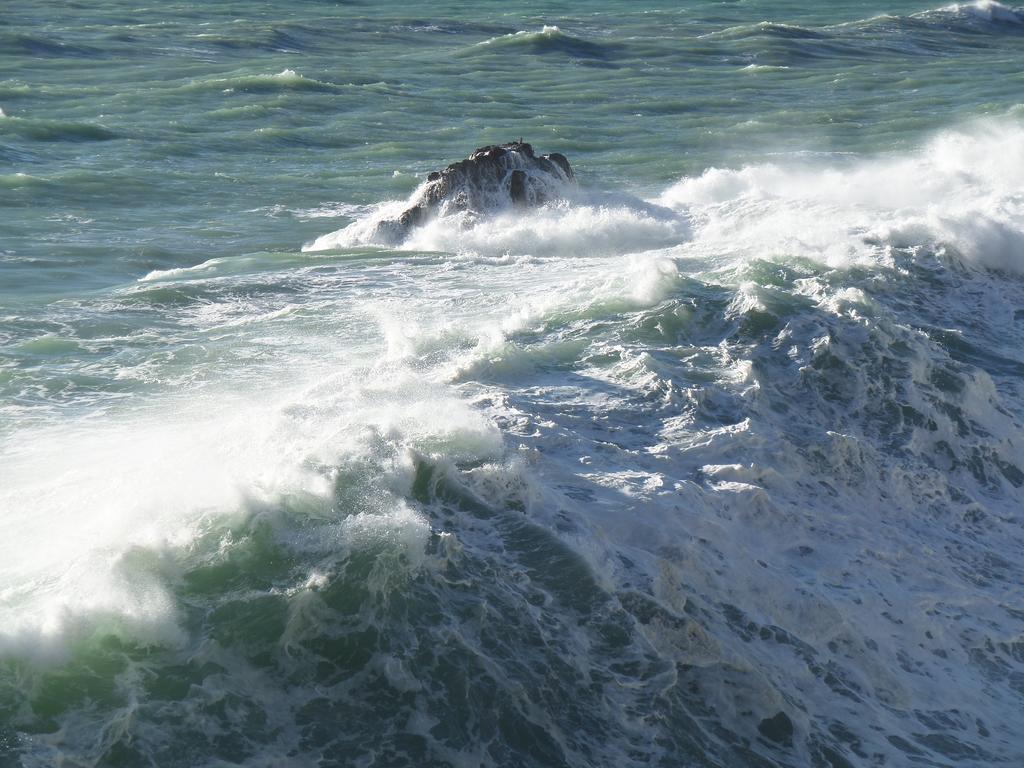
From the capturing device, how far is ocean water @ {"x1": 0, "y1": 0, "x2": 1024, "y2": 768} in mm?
5855

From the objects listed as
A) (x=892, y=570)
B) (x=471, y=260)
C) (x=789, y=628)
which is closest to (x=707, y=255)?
(x=471, y=260)

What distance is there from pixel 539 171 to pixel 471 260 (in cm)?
305

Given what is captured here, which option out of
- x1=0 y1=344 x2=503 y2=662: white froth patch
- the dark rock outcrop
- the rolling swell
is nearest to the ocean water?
x1=0 y1=344 x2=503 y2=662: white froth patch

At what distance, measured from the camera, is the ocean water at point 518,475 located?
5.86 m

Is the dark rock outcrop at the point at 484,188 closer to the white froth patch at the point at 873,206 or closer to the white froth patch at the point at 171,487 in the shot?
the white froth patch at the point at 873,206

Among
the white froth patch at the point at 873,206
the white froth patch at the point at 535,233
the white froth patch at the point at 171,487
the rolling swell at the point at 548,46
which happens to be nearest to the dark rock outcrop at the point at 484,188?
the white froth patch at the point at 535,233

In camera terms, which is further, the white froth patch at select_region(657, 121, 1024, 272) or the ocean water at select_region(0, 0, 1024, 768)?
the white froth patch at select_region(657, 121, 1024, 272)

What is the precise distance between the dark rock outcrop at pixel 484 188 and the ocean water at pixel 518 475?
35 centimetres

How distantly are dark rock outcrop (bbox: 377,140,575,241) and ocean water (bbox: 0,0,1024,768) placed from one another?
0.35 metres

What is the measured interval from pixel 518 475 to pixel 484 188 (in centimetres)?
984

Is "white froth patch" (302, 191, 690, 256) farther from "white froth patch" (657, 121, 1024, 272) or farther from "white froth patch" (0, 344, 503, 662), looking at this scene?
"white froth patch" (0, 344, 503, 662)

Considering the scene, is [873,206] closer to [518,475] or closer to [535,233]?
[535,233]

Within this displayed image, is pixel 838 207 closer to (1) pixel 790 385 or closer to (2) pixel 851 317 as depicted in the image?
(2) pixel 851 317

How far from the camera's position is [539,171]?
17.2 m
